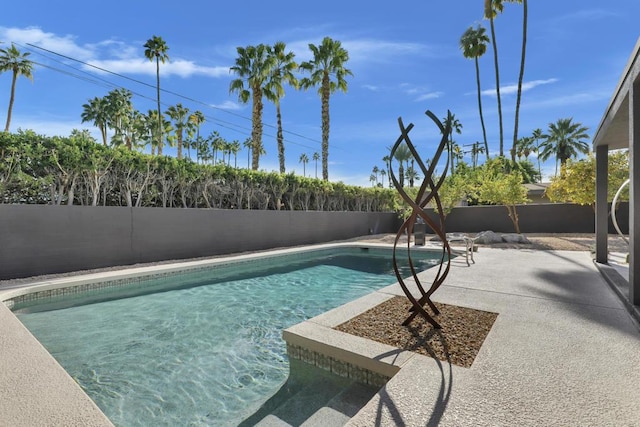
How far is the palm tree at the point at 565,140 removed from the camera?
31.5m

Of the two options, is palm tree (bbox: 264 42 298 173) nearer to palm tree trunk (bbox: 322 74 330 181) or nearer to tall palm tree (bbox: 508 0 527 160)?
palm tree trunk (bbox: 322 74 330 181)

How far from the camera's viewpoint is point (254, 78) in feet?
48.0

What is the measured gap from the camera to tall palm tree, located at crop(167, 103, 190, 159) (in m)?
33.4

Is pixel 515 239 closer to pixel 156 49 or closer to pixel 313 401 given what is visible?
pixel 313 401

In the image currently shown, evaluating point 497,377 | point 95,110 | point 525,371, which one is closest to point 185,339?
point 497,377

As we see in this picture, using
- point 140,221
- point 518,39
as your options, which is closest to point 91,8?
point 140,221

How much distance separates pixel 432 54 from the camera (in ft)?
44.5

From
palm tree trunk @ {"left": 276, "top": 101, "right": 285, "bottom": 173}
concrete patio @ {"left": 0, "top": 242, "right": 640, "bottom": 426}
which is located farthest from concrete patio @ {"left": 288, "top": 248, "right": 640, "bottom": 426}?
palm tree trunk @ {"left": 276, "top": 101, "right": 285, "bottom": 173}

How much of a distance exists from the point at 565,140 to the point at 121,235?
40.1 m

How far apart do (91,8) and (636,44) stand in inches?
461

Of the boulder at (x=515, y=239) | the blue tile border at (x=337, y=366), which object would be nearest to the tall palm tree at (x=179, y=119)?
the boulder at (x=515, y=239)

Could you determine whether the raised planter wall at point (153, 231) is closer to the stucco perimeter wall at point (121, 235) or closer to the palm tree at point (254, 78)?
the stucco perimeter wall at point (121, 235)

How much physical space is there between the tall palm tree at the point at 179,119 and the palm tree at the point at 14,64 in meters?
11.6

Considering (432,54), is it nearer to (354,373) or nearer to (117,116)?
(354,373)
